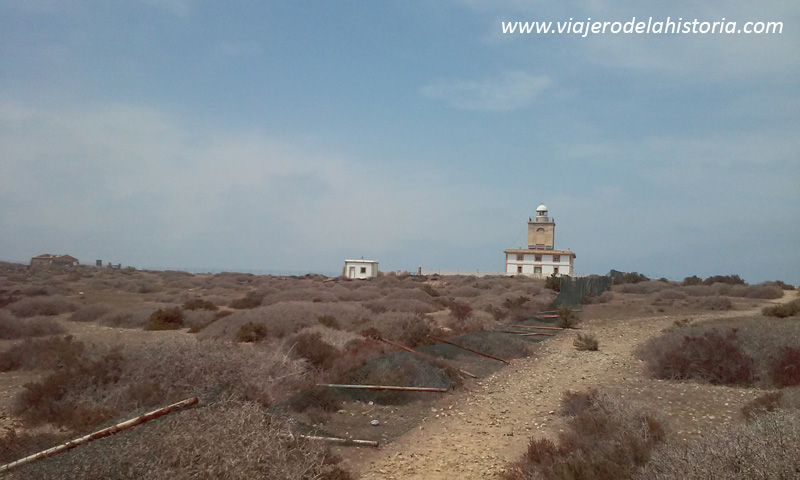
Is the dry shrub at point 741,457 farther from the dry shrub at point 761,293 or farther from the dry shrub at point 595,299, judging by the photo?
the dry shrub at point 761,293

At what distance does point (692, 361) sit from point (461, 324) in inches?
359

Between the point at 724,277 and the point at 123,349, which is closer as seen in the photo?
the point at 123,349

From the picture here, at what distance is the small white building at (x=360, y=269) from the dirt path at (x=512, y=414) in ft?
147

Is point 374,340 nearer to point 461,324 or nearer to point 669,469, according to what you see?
point 461,324

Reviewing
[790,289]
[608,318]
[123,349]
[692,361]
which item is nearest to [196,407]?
[123,349]

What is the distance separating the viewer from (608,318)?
22.8m

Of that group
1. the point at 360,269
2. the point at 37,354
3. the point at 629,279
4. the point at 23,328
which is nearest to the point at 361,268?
the point at 360,269

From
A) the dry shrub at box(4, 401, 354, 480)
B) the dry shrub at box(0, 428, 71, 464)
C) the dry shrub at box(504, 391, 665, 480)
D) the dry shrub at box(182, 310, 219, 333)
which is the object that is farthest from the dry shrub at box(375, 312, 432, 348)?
the dry shrub at box(0, 428, 71, 464)

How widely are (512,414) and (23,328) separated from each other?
1437 cm

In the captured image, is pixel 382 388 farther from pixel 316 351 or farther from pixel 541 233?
pixel 541 233

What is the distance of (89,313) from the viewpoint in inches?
775

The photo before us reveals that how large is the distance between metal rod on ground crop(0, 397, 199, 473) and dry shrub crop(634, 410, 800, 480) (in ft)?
14.0

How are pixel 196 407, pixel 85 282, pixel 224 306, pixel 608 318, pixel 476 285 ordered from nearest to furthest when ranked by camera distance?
1. pixel 196 407
2. pixel 608 318
3. pixel 224 306
4. pixel 85 282
5. pixel 476 285

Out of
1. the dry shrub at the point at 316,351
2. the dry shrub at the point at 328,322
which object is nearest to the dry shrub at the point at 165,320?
the dry shrub at the point at 328,322
